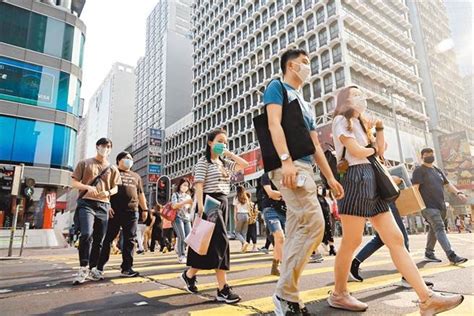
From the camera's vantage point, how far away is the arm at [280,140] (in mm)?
2178

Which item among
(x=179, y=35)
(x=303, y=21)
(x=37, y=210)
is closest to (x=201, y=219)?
(x=37, y=210)

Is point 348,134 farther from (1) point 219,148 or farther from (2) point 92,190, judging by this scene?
(2) point 92,190

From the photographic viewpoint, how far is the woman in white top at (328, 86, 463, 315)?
253 centimetres

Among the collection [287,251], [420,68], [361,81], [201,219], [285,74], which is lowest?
[287,251]

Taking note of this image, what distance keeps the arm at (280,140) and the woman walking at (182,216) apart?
502cm

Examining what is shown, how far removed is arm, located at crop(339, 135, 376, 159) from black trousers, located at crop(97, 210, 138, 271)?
136 inches

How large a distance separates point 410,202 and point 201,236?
7.31 feet

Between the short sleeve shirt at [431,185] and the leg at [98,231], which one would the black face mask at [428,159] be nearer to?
the short sleeve shirt at [431,185]

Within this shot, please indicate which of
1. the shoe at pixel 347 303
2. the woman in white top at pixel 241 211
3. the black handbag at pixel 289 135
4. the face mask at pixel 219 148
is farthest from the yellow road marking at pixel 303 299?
the woman in white top at pixel 241 211

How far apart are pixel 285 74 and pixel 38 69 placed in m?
25.0

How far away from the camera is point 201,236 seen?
3164mm

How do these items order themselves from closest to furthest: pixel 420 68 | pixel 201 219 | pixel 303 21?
pixel 201 219, pixel 303 21, pixel 420 68

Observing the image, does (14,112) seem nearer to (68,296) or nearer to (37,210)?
(37,210)

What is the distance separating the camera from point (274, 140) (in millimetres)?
2305
